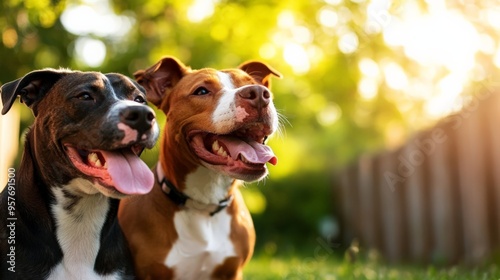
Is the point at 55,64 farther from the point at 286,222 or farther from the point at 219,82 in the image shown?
the point at 219,82

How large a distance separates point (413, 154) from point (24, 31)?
5809 millimetres

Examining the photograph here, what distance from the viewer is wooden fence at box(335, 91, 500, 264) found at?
361 inches

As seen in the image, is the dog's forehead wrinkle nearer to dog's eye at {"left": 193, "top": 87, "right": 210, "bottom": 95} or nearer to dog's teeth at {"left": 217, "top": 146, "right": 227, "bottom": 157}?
dog's eye at {"left": 193, "top": 87, "right": 210, "bottom": 95}

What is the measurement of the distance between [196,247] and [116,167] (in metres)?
1.16

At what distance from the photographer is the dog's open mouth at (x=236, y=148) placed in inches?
181

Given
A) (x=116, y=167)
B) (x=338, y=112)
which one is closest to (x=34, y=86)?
(x=116, y=167)

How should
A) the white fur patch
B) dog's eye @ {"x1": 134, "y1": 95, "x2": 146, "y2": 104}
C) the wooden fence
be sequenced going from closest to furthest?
dog's eye @ {"x1": 134, "y1": 95, "x2": 146, "y2": 104}, the white fur patch, the wooden fence

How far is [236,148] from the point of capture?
464cm

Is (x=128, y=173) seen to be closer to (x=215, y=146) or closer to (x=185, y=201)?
(x=215, y=146)

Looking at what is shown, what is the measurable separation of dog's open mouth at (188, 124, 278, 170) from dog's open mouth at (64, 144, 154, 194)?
0.69 m

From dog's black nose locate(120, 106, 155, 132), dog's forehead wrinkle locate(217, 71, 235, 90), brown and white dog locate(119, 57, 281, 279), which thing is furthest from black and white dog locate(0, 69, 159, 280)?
dog's forehead wrinkle locate(217, 71, 235, 90)

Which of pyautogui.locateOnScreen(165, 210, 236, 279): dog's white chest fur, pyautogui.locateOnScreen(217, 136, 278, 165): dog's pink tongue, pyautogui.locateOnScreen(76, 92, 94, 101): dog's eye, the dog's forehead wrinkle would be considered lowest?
pyautogui.locateOnScreen(165, 210, 236, 279): dog's white chest fur

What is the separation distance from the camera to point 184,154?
15.9 ft

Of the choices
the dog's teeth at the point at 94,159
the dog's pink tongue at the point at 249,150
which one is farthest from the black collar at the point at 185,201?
the dog's teeth at the point at 94,159
